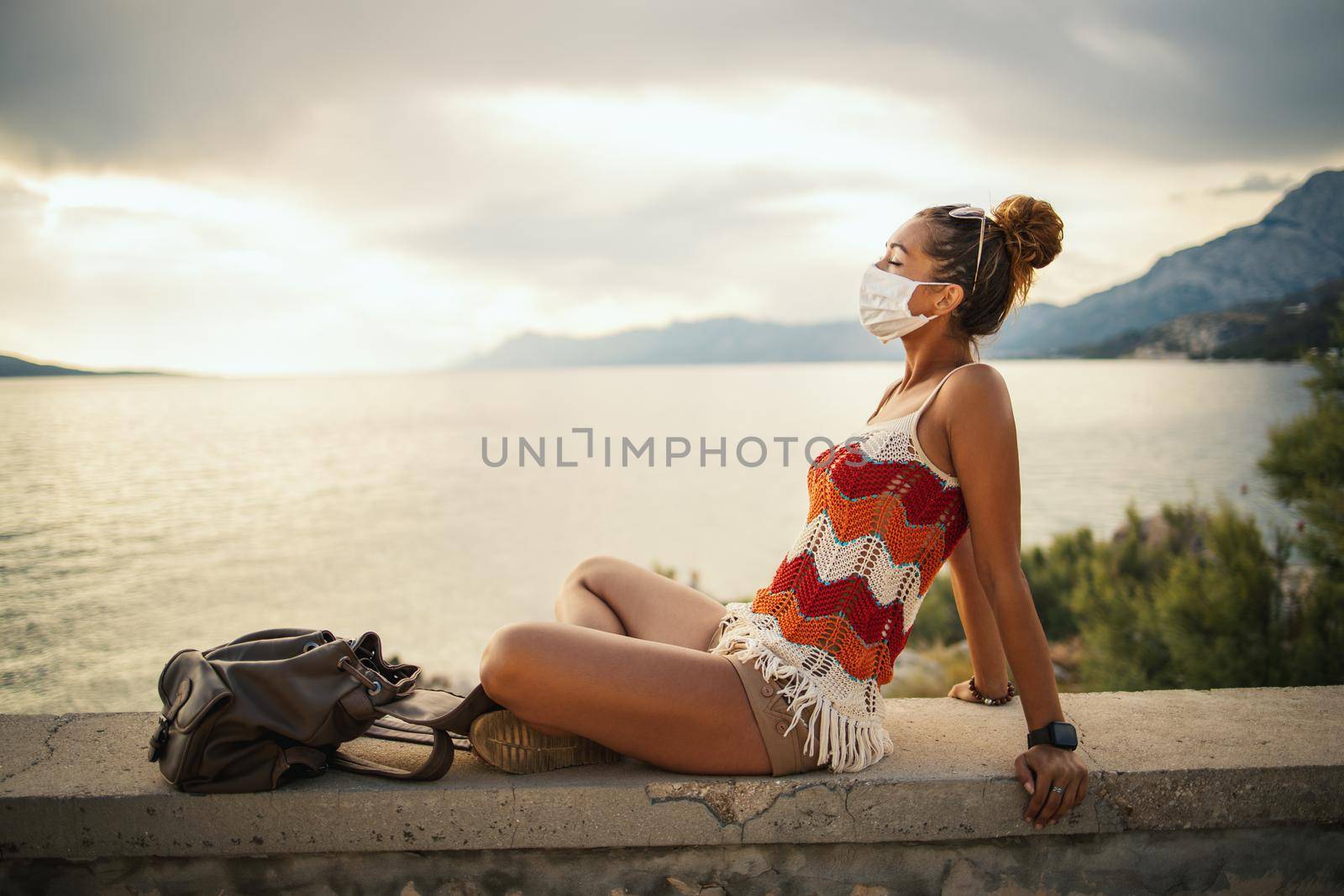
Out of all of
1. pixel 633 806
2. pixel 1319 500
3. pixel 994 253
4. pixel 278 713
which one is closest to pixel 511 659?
pixel 633 806

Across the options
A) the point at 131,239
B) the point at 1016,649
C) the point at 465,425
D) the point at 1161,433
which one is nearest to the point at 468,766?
the point at 1016,649

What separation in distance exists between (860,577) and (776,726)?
1.36 ft

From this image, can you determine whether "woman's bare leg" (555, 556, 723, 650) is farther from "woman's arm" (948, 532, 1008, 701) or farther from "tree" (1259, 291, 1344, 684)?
"tree" (1259, 291, 1344, 684)

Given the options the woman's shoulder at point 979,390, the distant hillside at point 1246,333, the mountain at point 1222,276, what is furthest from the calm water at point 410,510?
the woman's shoulder at point 979,390

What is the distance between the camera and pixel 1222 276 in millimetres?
19656

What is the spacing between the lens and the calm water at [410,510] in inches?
590

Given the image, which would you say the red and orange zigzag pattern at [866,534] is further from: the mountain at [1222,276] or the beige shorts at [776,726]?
the mountain at [1222,276]

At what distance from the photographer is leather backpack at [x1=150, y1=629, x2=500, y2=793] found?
168 centimetres

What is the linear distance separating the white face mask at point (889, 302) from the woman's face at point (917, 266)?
0.04 feet

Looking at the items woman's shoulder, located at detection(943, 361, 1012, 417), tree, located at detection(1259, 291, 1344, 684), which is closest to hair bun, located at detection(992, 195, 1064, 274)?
woman's shoulder, located at detection(943, 361, 1012, 417)

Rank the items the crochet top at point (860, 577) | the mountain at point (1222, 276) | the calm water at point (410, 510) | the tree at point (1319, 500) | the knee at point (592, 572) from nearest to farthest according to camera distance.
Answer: the crochet top at point (860, 577), the knee at point (592, 572), the tree at point (1319, 500), the mountain at point (1222, 276), the calm water at point (410, 510)

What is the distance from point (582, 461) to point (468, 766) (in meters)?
44.1

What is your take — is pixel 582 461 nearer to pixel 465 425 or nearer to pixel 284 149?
pixel 465 425

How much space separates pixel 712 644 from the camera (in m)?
2.23
